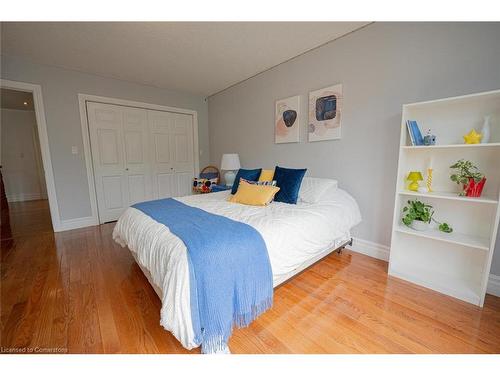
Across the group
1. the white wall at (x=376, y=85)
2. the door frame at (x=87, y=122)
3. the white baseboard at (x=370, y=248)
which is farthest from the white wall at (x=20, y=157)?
the white baseboard at (x=370, y=248)

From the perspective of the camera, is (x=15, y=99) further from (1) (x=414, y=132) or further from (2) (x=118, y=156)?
(1) (x=414, y=132)

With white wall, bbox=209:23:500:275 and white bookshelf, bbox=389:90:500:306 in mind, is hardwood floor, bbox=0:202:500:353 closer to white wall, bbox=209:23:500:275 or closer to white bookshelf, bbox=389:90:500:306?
white bookshelf, bbox=389:90:500:306

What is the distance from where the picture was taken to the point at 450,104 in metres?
1.69

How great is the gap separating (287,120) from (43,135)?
11.4 feet

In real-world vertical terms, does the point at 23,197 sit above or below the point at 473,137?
below

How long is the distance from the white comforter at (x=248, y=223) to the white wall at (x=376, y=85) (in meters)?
0.31

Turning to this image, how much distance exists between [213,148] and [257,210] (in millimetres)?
2948

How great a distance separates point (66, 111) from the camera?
3105mm

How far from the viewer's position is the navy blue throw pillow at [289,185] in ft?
7.39

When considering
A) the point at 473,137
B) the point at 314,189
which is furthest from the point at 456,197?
the point at 314,189

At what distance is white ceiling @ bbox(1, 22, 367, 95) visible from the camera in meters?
2.07
